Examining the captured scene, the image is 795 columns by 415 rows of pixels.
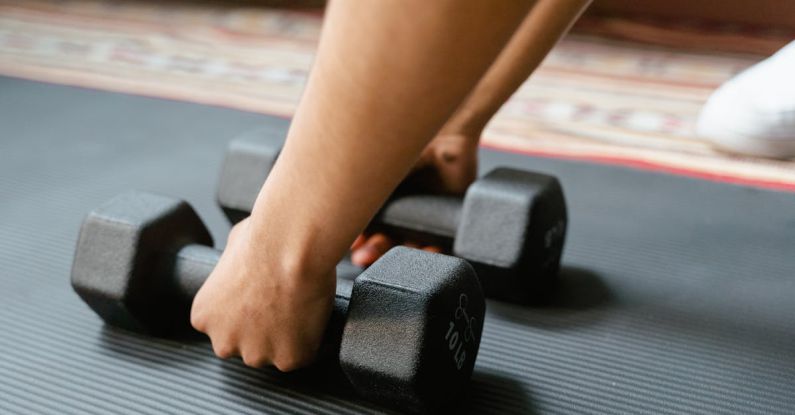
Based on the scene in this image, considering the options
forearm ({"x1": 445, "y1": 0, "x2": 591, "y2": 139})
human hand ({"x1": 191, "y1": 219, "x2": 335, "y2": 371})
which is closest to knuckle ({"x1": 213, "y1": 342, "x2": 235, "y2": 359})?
human hand ({"x1": 191, "y1": 219, "x2": 335, "y2": 371})

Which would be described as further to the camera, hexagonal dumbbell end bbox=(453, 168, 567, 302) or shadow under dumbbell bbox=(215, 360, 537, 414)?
hexagonal dumbbell end bbox=(453, 168, 567, 302)

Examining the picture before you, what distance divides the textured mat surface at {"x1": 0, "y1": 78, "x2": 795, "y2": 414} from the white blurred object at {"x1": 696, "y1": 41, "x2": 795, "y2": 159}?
7.4 inches

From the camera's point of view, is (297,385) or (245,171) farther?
(245,171)

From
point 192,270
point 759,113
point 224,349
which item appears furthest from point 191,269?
point 759,113

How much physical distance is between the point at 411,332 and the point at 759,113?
38.3 inches

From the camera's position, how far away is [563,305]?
0.96 metres

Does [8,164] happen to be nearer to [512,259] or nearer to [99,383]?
[99,383]

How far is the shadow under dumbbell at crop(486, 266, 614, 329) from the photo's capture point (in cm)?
93

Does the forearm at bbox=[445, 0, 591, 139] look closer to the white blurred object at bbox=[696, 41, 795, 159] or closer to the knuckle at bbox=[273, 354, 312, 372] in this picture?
the knuckle at bbox=[273, 354, 312, 372]

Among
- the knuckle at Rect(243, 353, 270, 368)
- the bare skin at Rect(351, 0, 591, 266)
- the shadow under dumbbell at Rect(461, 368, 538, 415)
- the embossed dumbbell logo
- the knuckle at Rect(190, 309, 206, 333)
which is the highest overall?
the bare skin at Rect(351, 0, 591, 266)

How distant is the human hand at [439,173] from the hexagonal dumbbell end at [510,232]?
0.08m

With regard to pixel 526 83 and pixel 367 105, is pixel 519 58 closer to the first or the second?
pixel 367 105

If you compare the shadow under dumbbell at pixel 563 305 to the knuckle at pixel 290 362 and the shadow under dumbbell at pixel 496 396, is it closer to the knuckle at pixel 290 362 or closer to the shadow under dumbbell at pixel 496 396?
the shadow under dumbbell at pixel 496 396

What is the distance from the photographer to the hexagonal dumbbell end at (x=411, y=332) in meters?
0.70
